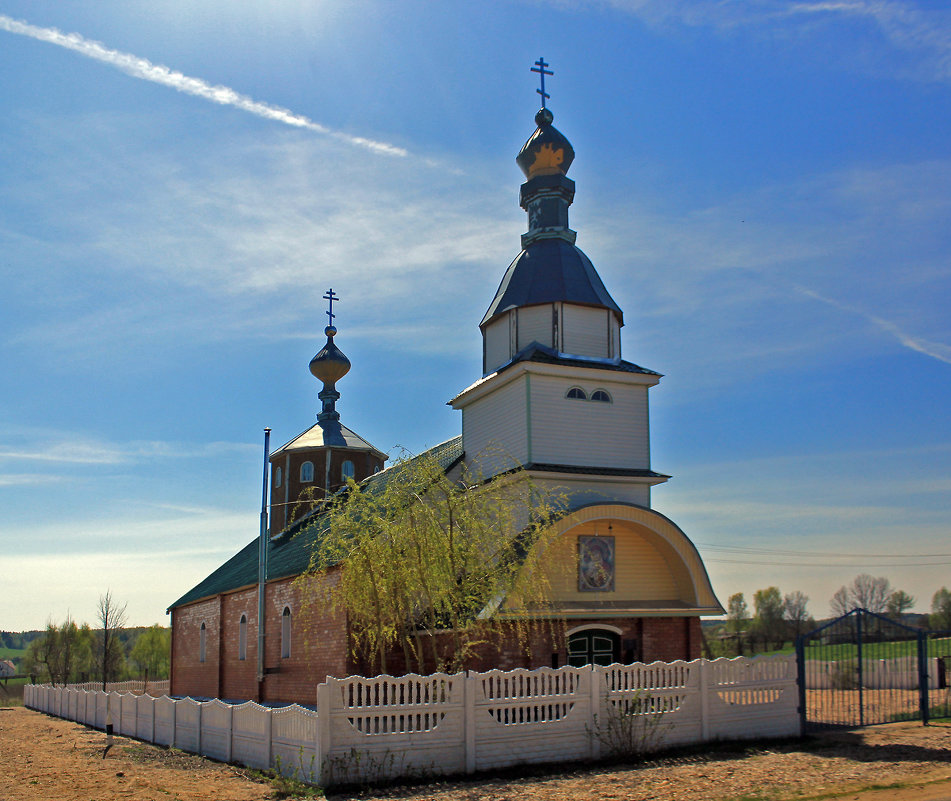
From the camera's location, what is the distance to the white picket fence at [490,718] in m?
12.0

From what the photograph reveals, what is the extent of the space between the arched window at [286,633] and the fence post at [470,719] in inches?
440

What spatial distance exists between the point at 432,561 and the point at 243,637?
549 inches

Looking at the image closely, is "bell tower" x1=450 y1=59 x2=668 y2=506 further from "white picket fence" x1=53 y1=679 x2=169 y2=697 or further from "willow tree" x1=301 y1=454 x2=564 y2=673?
"white picket fence" x1=53 y1=679 x2=169 y2=697

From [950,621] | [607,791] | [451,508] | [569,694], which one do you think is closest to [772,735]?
[569,694]

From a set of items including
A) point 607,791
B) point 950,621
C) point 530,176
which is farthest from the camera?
point 950,621

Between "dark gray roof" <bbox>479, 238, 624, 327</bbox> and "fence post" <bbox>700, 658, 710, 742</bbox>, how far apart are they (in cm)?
1019

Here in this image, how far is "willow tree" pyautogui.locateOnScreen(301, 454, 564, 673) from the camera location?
15070 mm

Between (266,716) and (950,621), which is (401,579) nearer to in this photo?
(266,716)

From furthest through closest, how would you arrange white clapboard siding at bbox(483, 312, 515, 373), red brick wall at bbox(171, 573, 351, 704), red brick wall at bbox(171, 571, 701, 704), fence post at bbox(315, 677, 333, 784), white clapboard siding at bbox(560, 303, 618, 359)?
white clapboard siding at bbox(483, 312, 515, 373), white clapboard siding at bbox(560, 303, 618, 359), red brick wall at bbox(171, 573, 351, 704), red brick wall at bbox(171, 571, 701, 704), fence post at bbox(315, 677, 333, 784)

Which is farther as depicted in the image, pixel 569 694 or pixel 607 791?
pixel 569 694

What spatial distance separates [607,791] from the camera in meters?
11.4

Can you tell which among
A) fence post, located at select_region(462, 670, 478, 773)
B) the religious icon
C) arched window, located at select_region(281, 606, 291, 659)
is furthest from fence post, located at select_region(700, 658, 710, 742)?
arched window, located at select_region(281, 606, 291, 659)

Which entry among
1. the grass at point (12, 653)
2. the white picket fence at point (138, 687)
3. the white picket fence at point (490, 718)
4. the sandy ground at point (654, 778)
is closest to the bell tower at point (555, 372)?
the white picket fence at point (490, 718)

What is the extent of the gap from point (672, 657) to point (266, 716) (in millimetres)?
9997
